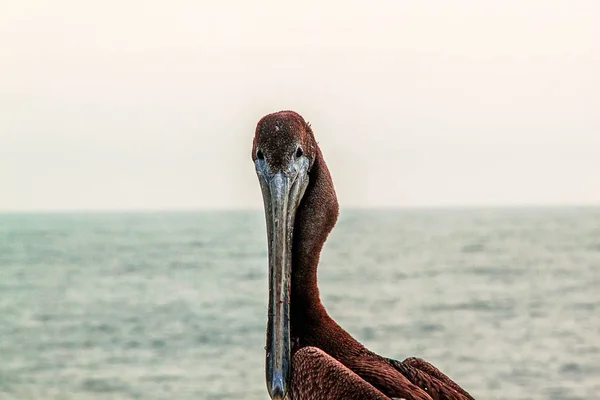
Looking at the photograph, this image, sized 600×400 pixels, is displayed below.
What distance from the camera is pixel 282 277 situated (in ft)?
17.2

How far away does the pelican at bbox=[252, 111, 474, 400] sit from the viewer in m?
5.21

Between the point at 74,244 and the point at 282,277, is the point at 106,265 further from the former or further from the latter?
the point at 282,277

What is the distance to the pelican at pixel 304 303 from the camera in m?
5.21

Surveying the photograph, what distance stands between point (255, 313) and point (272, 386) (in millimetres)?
20084

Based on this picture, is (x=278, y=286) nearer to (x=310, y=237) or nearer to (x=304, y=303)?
(x=304, y=303)

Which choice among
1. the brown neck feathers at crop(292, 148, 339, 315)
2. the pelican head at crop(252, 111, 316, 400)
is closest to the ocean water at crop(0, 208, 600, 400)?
the brown neck feathers at crop(292, 148, 339, 315)

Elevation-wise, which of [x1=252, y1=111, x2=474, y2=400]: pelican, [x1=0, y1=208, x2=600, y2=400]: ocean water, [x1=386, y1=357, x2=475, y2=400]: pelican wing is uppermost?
[x1=252, y1=111, x2=474, y2=400]: pelican

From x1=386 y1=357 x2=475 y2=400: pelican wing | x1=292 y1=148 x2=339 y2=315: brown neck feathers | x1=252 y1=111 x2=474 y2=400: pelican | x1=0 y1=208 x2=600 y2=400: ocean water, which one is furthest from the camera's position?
x1=0 y1=208 x2=600 y2=400: ocean water

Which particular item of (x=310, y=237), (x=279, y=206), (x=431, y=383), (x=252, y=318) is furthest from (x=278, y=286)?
(x=252, y=318)

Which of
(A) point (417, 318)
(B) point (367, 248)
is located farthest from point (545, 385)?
(B) point (367, 248)

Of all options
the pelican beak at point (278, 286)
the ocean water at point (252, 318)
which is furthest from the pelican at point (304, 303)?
the ocean water at point (252, 318)

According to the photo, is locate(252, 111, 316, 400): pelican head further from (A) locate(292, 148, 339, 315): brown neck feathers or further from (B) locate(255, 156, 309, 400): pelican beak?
(A) locate(292, 148, 339, 315): brown neck feathers

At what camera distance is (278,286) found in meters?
5.23

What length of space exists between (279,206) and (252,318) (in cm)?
1918
